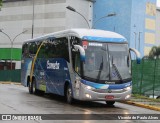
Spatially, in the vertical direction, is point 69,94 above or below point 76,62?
below

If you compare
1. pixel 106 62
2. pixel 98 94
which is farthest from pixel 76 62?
pixel 98 94

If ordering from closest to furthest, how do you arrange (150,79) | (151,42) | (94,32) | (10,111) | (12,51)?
(10,111) → (94,32) → (150,79) → (12,51) → (151,42)

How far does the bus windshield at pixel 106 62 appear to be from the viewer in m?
16.8

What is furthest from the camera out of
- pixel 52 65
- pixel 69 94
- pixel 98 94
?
pixel 52 65

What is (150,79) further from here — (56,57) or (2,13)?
(2,13)

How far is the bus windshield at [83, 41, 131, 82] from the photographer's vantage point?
16.8 metres

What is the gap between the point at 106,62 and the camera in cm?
1697

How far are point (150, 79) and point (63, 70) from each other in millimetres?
7478

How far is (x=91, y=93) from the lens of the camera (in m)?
16.7

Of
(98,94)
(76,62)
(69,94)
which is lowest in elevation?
(69,94)

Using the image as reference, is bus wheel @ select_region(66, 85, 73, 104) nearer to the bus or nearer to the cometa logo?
the bus

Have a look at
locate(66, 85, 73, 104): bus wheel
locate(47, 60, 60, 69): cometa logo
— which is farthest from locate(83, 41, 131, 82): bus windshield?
locate(47, 60, 60, 69): cometa logo

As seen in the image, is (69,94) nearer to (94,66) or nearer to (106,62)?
(94,66)

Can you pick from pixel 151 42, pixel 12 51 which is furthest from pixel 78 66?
pixel 151 42
